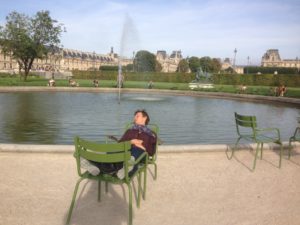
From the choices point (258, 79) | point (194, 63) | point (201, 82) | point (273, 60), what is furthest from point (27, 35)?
point (273, 60)

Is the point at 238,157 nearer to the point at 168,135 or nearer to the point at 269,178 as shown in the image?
the point at 269,178

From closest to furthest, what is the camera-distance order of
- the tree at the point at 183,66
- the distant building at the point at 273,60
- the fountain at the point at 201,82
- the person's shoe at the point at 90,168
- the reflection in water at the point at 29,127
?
the person's shoe at the point at 90,168, the reflection in water at the point at 29,127, the fountain at the point at 201,82, the tree at the point at 183,66, the distant building at the point at 273,60

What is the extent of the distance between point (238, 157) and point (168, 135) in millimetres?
4194

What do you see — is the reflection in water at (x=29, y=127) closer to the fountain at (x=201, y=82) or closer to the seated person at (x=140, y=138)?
the seated person at (x=140, y=138)

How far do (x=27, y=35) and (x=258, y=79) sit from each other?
34.0m

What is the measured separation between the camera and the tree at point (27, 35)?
45125mm

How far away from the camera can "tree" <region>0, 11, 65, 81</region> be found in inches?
1777

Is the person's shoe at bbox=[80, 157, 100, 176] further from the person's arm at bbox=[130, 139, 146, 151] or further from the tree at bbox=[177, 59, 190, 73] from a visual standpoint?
the tree at bbox=[177, 59, 190, 73]

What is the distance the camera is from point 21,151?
7336 mm

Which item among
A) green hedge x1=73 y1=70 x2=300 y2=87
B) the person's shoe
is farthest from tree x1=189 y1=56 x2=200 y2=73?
the person's shoe

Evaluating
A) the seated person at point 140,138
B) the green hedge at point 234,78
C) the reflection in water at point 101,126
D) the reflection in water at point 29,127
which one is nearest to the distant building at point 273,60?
the green hedge at point 234,78

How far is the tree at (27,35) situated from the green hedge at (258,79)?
26305 millimetres

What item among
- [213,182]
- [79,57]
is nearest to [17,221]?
[213,182]

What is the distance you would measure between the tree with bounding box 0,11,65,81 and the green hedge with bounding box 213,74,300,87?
2630 cm
